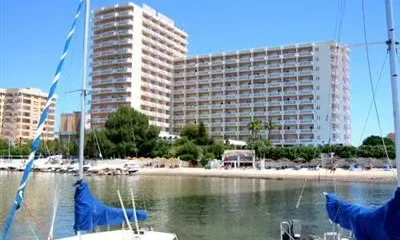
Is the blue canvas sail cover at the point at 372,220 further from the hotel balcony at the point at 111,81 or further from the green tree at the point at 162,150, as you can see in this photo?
the hotel balcony at the point at 111,81

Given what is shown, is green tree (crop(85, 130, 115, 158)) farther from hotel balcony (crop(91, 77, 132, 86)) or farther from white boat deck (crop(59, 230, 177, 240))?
white boat deck (crop(59, 230, 177, 240))

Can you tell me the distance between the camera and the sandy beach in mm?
118250

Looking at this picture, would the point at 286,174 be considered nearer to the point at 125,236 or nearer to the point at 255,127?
the point at 255,127

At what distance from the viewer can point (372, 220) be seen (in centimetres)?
1554

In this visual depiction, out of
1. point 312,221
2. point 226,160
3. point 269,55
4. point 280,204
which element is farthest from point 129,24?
point 312,221

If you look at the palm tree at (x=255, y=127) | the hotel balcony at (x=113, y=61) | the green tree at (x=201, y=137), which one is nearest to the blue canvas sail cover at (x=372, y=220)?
the green tree at (x=201, y=137)

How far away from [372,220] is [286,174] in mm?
113161

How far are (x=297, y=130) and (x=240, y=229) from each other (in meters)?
151

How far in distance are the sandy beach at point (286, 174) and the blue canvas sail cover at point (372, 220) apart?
96.0 metres

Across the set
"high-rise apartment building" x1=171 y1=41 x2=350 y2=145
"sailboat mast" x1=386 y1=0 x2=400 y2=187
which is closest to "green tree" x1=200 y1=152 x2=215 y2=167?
"high-rise apartment building" x1=171 y1=41 x2=350 y2=145

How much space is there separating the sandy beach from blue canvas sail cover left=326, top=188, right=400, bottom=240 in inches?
3781

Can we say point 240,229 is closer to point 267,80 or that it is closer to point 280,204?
point 280,204

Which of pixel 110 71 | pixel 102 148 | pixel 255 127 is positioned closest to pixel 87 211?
pixel 102 148

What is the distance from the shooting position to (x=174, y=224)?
38.9 m
